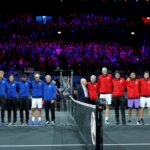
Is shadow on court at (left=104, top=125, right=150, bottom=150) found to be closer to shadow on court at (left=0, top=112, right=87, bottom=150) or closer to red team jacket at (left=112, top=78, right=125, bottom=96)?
shadow on court at (left=0, top=112, right=87, bottom=150)

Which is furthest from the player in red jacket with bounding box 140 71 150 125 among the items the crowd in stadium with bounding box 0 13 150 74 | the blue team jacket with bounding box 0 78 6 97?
the crowd in stadium with bounding box 0 13 150 74

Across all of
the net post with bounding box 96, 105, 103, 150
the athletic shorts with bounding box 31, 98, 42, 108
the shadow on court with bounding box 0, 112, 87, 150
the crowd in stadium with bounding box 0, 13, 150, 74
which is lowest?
the shadow on court with bounding box 0, 112, 87, 150

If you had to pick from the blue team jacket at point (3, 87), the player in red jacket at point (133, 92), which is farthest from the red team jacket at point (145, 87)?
the blue team jacket at point (3, 87)

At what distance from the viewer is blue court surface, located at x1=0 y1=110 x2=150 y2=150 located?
37.7 ft

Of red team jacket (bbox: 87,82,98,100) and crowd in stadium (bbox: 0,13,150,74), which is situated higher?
crowd in stadium (bbox: 0,13,150,74)

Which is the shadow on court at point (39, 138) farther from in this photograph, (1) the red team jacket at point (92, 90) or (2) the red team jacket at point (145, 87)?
(2) the red team jacket at point (145, 87)

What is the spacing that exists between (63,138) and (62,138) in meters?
0.03

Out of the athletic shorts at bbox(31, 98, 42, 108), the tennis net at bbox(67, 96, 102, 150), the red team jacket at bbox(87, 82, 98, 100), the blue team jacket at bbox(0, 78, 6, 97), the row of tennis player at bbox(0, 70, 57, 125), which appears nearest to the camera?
the tennis net at bbox(67, 96, 102, 150)

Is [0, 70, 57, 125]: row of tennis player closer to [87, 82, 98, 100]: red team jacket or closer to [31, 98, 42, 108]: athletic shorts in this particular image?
Result: [31, 98, 42, 108]: athletic shorts

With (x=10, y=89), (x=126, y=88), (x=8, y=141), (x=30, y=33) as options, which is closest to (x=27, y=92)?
(x=10, y=89)

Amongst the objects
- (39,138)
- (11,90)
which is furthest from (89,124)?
(11,90)

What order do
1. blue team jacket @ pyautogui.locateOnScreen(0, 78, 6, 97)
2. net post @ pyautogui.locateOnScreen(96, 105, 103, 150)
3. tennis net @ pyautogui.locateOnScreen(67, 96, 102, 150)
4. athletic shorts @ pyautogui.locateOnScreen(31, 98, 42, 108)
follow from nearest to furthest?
net post @ pyautogui.locateOnScreen(96, 105, 103, 150), tennis net @ pyautogui.locateOnScreen(67, 96, 102, 150), blue team jacket @ pyautogui.locateOnScreen(0, 78, 6, 97), athletic shorts @ pyautogui.locateOnScreen(31, 98, 42, 108)

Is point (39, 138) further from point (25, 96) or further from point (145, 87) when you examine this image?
point (145, 87)

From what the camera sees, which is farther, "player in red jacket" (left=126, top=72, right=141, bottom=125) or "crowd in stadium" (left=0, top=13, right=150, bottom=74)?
"crowd in stadium" (left=0, top=13, right=150, bottom=74)
